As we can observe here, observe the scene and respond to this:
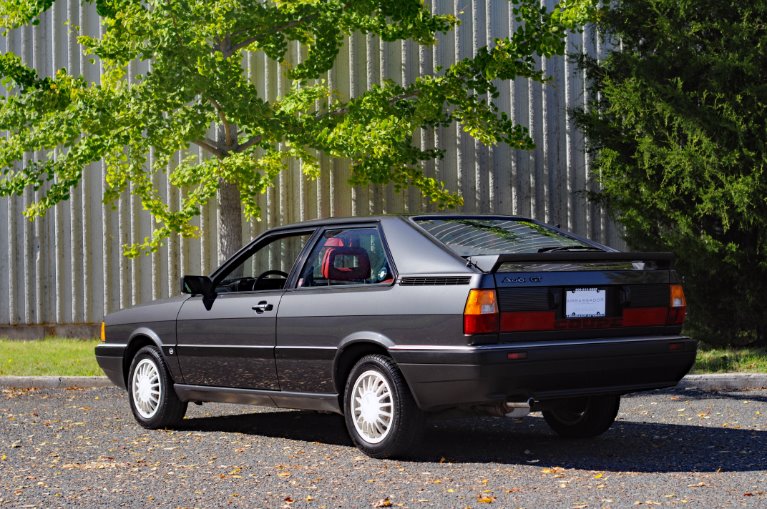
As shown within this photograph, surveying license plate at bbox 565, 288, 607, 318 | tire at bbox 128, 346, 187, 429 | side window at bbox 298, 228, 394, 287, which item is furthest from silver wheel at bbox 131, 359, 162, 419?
license plate at bbox 565, 288, 607, 318

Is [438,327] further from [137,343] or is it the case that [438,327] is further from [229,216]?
[229,216]

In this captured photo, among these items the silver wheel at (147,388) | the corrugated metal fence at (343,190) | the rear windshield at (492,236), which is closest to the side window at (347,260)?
the rear windshield at (492,236)

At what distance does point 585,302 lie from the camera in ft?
23.1

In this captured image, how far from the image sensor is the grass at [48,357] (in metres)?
13.3

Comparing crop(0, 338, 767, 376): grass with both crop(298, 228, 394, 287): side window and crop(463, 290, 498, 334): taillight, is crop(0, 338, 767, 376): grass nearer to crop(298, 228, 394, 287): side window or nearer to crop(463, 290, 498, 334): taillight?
crop(298, 228, 394, 287): side window

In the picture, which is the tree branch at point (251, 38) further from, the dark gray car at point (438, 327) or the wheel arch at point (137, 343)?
the dark gray car at point (438, 327)

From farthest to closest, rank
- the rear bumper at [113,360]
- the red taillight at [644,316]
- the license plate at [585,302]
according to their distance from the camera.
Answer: the rear bumper at [113,360] < the red taillight at [644,316] < the license plate at [585,302]

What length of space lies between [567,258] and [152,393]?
3.80 m

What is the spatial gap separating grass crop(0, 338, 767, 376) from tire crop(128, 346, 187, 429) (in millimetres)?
4012

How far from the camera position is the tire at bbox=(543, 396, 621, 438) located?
802cm

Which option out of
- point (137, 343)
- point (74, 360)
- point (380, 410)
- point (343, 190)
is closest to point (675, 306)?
point (380, 410)

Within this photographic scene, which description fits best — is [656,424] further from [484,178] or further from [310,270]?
[484,178]

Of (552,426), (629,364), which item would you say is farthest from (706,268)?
(629,364)

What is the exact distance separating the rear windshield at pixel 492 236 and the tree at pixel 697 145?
5827mm
